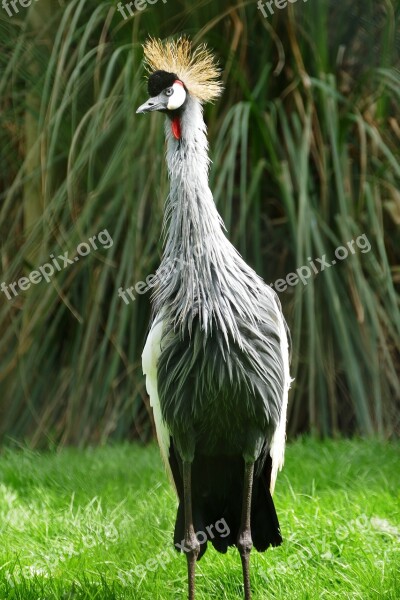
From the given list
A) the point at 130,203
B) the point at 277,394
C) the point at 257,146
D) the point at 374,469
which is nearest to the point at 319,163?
the point at 257,146

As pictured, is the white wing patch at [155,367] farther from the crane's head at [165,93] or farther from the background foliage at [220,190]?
the background foliage at [220,190]

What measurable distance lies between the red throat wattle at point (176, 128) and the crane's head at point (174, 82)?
1 cm

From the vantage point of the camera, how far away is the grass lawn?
10.3 ft

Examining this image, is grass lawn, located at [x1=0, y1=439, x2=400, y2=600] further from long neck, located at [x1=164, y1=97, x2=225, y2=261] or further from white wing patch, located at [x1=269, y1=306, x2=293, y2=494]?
long neck, located at [x1=164, y1=97, x2=225, y2=261]

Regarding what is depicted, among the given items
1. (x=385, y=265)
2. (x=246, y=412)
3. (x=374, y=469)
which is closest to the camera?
A: (x=246, y=412)

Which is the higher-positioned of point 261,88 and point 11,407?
point 261,88

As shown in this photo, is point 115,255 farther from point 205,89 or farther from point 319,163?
point 205,89

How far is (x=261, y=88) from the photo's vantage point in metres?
5.54

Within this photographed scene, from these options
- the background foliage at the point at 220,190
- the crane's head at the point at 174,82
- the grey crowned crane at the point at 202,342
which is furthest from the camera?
the background foliage at the point at 220,190

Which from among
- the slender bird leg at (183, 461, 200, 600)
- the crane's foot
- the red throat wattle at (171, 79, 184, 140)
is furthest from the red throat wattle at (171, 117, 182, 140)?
the crane's foot

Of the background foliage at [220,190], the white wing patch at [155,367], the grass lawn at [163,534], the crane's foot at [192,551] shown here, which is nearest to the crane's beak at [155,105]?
the white wing patch at [155,367]

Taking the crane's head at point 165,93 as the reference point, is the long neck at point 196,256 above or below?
below

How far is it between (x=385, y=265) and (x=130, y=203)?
4.71 ft

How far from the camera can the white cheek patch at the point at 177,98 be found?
3041 millimetres
